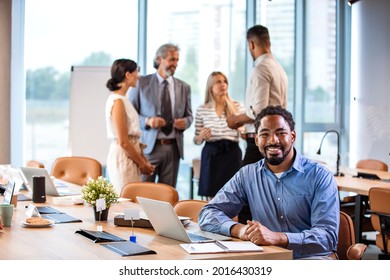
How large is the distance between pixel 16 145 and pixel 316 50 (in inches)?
163

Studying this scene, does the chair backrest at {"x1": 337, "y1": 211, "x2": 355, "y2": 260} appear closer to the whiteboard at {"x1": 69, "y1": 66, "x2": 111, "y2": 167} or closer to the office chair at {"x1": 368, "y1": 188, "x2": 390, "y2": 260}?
the office chair at {"x1": 368, "y1": 188, "x2": 390, "y2": 260}

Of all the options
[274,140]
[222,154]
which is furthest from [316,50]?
[274,140]

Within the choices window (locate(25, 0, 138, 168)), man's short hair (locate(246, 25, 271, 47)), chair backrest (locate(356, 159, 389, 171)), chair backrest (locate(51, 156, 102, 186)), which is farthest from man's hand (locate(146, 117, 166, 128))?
chair backrest (locate(356, 159, 389, 171))

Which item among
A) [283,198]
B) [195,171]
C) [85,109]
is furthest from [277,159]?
[195,171]

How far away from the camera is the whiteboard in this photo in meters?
8.06

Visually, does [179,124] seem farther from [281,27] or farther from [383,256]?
[281,27]

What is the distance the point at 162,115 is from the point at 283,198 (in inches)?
132

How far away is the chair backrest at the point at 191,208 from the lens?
4.13m

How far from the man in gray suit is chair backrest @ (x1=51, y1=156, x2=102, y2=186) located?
2.12 ft

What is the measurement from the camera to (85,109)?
8.07 m
